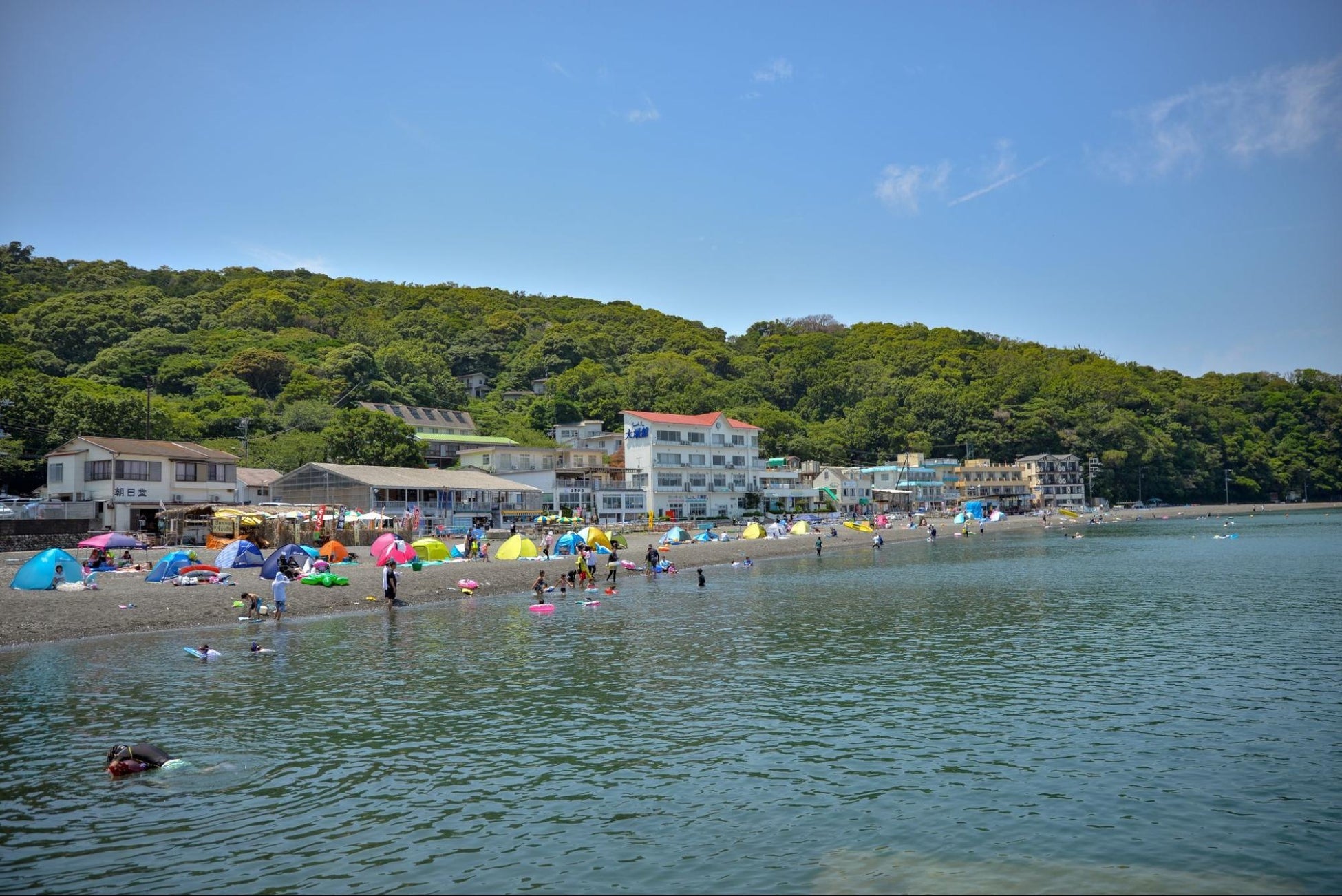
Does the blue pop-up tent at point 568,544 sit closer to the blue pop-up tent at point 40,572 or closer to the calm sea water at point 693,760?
the calm sea water at point 693,760

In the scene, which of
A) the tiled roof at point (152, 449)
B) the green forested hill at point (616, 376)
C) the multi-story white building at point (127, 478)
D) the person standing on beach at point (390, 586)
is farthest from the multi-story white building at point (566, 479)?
the person standing on beach at point (390, 586)

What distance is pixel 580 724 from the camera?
1581 cm

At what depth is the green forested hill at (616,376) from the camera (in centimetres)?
9906

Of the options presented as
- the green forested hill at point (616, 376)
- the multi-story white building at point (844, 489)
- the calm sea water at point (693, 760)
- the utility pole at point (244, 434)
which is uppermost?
the green forested hill at point (616, 376)

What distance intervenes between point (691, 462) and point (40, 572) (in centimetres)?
6406

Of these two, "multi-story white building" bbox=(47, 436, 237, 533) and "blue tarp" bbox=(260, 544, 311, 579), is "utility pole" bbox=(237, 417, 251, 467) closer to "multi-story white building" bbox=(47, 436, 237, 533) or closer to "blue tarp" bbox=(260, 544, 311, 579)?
"multi-story white building" bbox=(47, 436, 237, 533)

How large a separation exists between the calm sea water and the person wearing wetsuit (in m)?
0.20

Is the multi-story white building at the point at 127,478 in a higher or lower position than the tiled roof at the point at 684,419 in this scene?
lower

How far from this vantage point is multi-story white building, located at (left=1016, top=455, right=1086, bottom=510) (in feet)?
419

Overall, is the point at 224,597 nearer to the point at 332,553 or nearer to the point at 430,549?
the point at 332,553

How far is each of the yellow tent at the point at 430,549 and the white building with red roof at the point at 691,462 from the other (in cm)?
4003

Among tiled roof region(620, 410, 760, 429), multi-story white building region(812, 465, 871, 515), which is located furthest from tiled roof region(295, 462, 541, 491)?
multi-story white building region(812, 465, 871, 515)

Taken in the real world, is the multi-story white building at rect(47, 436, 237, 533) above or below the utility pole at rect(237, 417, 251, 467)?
below

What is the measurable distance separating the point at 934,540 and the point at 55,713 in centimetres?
7078
